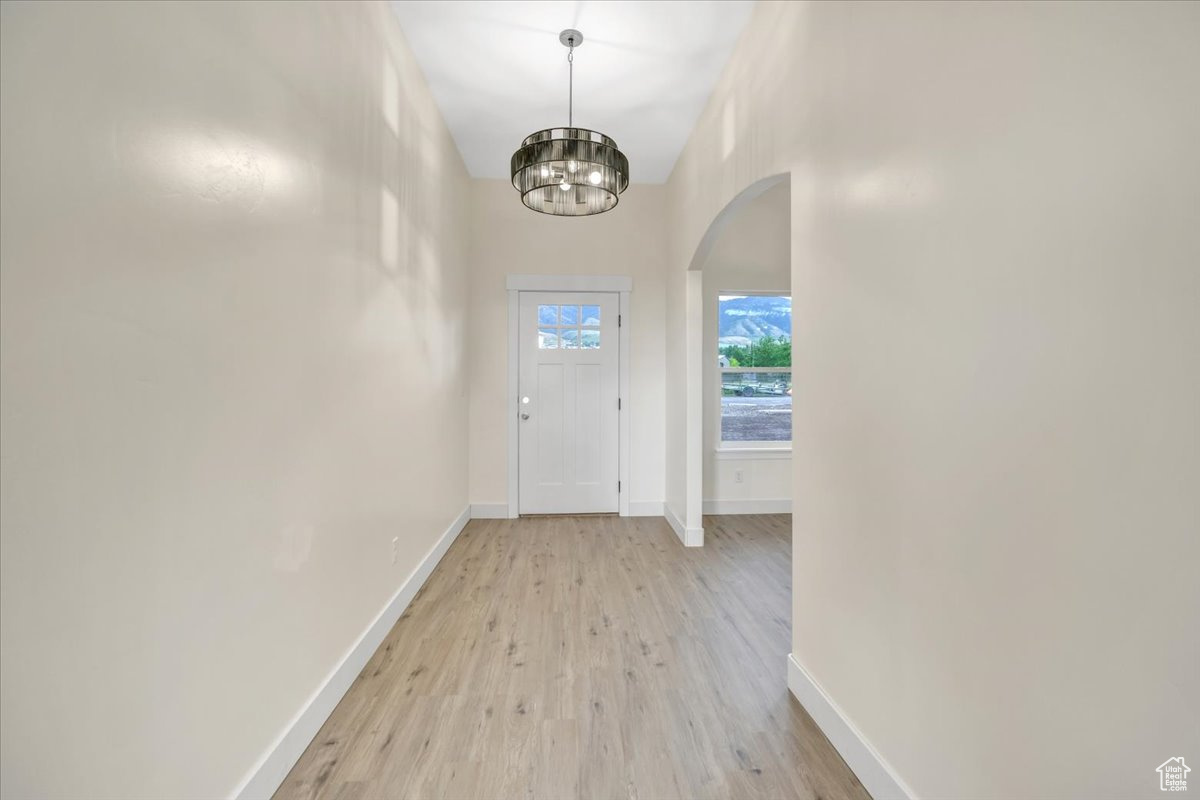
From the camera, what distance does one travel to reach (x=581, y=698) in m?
2.01

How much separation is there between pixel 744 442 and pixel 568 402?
1710mm

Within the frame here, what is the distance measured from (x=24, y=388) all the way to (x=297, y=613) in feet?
3.58

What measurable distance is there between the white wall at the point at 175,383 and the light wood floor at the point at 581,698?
0.31 meters

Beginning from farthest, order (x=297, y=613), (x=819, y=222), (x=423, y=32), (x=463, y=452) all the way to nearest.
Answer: (x=463, y=452)
(x=423, y=32)
(x=819, y=222)
(x=297, y=613)

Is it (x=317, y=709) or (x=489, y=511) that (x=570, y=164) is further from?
(x=489, y=511)

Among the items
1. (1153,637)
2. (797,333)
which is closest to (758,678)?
(797,333)

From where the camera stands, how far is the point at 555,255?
4793mm

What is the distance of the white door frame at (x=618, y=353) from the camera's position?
478 cm

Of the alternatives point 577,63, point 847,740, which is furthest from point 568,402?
point 847,740

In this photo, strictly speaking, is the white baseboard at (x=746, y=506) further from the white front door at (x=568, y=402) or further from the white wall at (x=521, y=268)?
the white front door at (x=568, y=402)

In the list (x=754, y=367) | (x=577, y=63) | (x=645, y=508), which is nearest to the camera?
(x=577, y=63)

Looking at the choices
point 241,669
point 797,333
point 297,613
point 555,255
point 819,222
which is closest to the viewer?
point 241,669

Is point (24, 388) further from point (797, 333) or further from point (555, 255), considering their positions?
point (555, 255)

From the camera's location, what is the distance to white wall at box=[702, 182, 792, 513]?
4.82 metres
